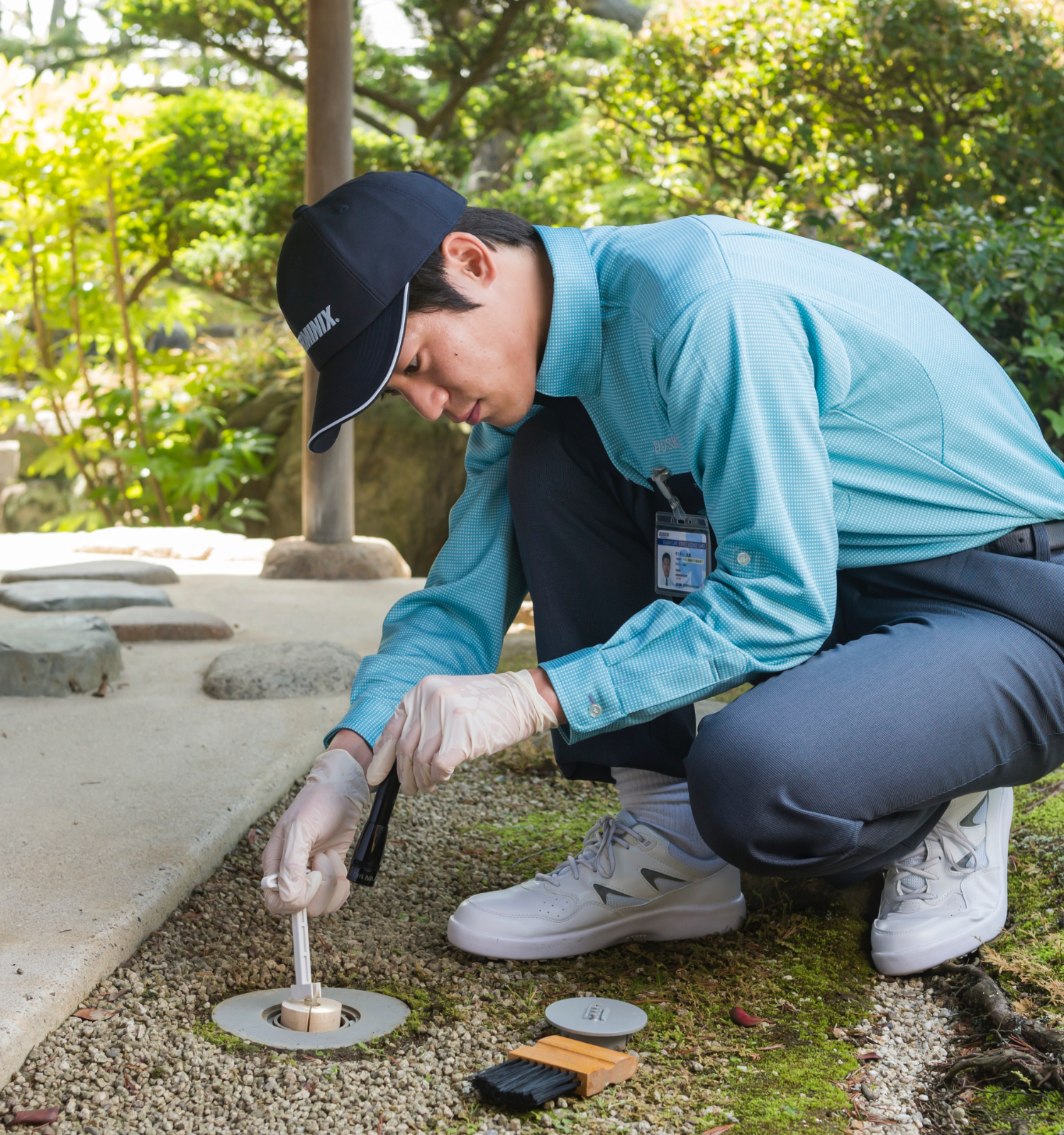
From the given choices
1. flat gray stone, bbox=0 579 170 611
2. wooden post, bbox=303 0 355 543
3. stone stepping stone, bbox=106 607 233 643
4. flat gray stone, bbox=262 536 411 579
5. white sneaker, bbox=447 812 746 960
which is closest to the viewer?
white sneaker, bbox=447 812 746 960

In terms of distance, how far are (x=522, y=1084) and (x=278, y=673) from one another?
1537mm

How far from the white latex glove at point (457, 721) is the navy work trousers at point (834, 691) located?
0.63 ft

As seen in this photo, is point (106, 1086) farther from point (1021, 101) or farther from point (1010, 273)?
point (1021, 101)

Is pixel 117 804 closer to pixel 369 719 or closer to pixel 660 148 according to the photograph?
pixel 369 719

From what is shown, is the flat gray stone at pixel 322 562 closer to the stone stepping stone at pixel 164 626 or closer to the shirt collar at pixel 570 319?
the stone stepping stone at pixel 164 626

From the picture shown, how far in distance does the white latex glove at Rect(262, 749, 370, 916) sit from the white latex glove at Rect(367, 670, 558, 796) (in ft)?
0.43

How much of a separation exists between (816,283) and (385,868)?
1012 millimetres

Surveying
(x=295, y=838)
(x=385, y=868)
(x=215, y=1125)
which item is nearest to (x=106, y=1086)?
(x=215, y=1125)

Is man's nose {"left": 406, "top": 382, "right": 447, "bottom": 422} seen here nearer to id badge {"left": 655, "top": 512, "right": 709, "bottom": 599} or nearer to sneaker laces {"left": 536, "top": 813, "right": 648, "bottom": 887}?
id badge {"left": 655, "top": 512, "right": 709, "bottom": 599}

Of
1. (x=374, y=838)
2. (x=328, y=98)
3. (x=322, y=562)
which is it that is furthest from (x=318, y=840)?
(x=328, y=98)

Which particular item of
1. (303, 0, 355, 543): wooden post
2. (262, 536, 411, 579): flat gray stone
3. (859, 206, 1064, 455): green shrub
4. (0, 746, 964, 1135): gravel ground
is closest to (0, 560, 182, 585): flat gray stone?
(262, 536, 411, 579): flat gray stone

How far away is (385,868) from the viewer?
166 centimetres

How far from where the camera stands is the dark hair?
122cm

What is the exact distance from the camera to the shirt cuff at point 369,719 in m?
1.39
